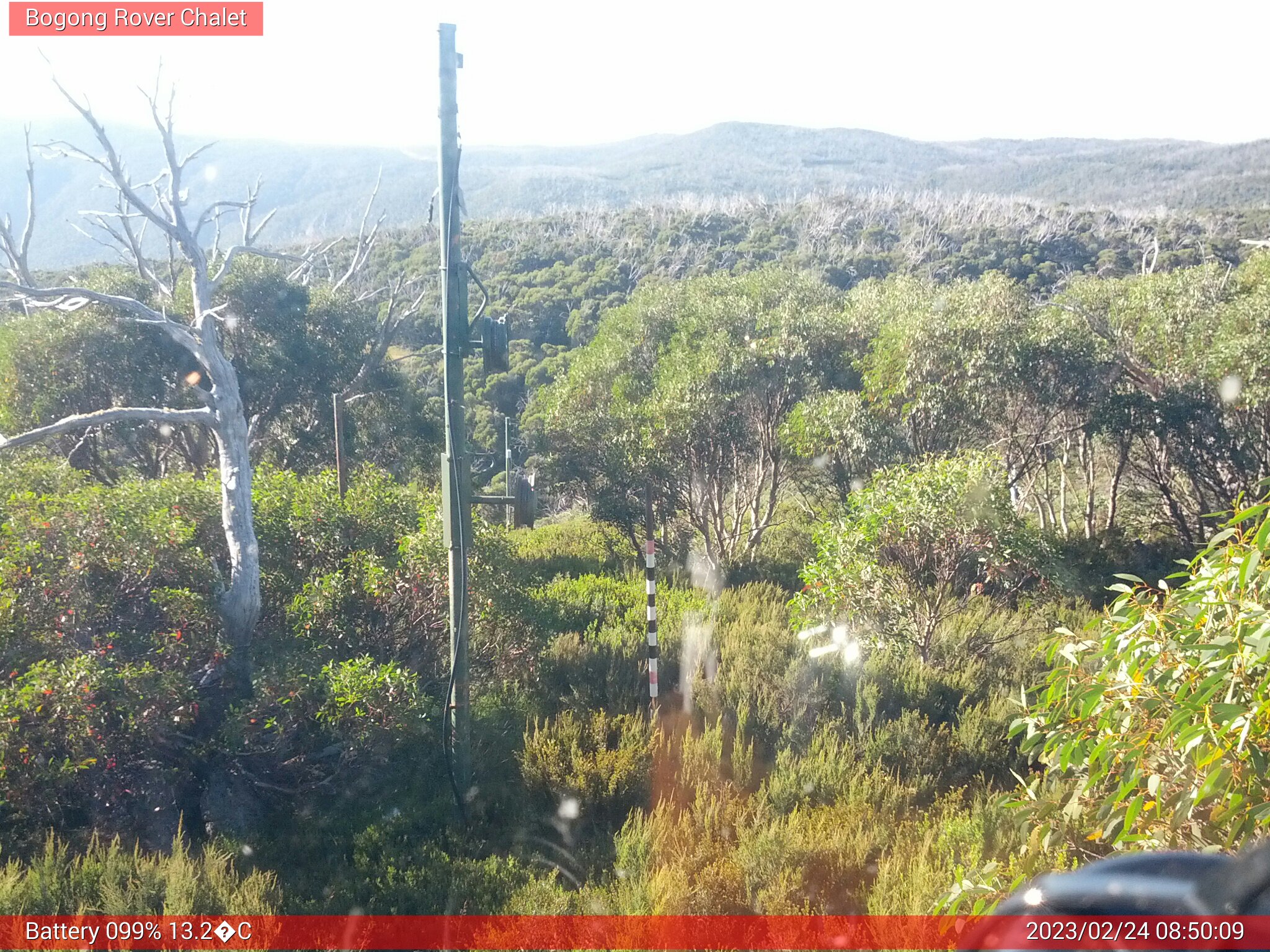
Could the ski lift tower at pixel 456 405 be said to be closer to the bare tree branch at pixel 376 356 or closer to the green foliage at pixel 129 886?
the green foliage at pixel 129 886

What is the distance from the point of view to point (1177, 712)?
97.5 inches

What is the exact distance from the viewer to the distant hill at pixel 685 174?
199 ft

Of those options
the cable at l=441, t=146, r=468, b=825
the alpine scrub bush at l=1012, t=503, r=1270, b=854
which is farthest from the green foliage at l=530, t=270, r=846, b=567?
the alpine scrub bush at l=1012, t=503, r=1270, b=854

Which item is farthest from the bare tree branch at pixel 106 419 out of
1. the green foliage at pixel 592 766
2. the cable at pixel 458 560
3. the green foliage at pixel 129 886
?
the green foliage at pixel 592 766

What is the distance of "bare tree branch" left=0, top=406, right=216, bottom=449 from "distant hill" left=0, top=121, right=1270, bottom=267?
34.0 m

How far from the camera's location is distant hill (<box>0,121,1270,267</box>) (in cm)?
6056

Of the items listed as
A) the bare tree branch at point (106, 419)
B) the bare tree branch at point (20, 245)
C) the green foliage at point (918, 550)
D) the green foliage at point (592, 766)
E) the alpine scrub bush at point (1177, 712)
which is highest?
the bare tree branch at point (20, 245)

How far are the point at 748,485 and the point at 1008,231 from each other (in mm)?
34029

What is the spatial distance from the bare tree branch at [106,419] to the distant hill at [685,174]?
34038 millimetres

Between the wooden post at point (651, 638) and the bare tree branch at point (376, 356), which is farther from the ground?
the bare tree branch at point (376, 356)

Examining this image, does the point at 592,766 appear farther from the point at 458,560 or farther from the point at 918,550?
the point at 918,550

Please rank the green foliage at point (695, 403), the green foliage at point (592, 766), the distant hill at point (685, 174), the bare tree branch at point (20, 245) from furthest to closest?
the distant hill at point (685, 174)
the green foliage at point (695, 403)
the bare tree branch at point (20, 245)
the green foliage at point (592, 766)

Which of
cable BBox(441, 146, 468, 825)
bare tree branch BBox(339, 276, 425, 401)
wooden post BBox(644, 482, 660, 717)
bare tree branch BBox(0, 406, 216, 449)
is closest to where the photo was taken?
bare tree branch BBox(0, 406, 216, 449)

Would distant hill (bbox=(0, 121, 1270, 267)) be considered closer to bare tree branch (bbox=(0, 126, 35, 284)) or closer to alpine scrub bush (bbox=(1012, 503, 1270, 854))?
bare tree branch (bbox=(0, 126, 35, 284))
